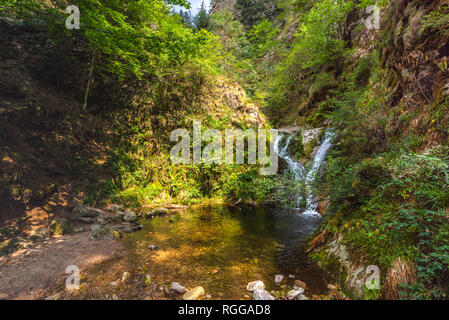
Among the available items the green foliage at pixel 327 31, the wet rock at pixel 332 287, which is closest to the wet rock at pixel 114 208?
the wet rock at pixel 332 287

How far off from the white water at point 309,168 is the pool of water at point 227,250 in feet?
2.38

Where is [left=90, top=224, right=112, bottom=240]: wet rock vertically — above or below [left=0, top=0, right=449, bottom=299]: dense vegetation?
below

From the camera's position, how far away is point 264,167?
384 inches

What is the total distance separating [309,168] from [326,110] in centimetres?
512

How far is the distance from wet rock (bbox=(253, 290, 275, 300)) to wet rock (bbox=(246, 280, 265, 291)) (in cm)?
12

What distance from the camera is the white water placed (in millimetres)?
6971

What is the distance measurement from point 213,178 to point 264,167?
2684mm

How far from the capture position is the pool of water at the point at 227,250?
10.9 feet

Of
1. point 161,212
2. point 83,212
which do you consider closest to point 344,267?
point 161,212

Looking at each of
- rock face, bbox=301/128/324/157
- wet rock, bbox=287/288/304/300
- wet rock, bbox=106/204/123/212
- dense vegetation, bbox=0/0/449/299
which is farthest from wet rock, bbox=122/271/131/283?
rock face, bbox=301/128/324/157

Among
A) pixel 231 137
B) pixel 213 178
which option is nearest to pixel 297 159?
pixel 231 137

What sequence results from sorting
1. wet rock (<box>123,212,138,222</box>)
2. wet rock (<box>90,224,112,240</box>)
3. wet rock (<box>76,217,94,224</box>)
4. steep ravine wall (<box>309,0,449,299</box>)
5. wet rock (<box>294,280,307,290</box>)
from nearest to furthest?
steep ravine wall (<box>309,0,449,299</box>)
wet rock (<box>294,280,307,290</box>)
wet rock (<box>90,224,112,240</box>)
wet rock (<box>76,217,94,224</box>)
wet rock (<box>123,212,138,222</box>)

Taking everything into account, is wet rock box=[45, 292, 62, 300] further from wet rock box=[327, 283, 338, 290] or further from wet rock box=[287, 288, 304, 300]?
wet rock box=[327, 283, 338, 290]

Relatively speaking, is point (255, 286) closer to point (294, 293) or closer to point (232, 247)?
point (294, 293)
